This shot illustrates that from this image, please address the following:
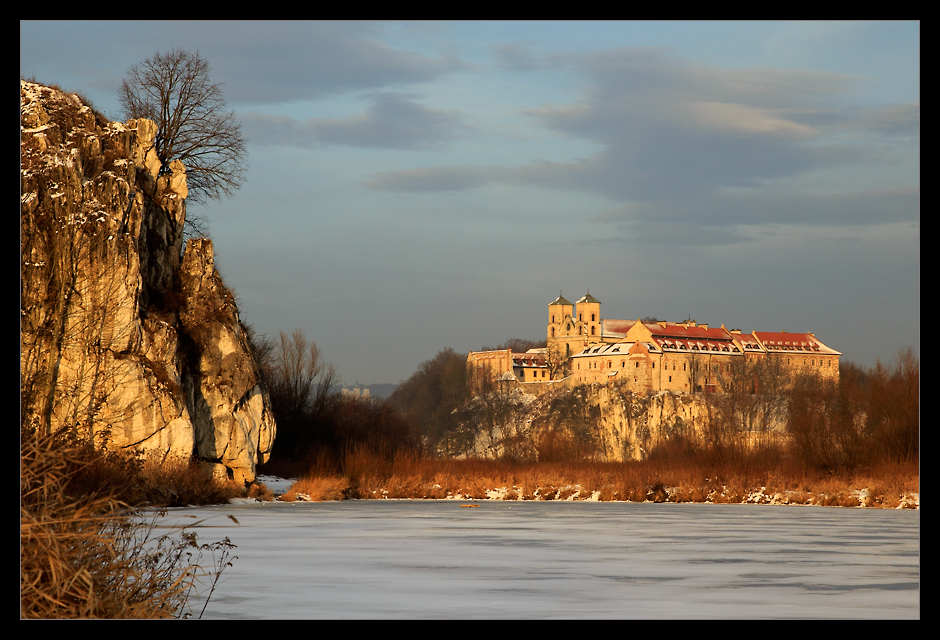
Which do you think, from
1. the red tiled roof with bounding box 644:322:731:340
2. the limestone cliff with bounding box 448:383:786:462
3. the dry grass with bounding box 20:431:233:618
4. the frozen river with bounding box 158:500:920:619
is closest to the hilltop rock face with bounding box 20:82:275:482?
the frozen river with bounding box 158:500:920:619

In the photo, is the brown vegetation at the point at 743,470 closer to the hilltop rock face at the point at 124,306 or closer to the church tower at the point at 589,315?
the hilltop rock face at the point at 124,306

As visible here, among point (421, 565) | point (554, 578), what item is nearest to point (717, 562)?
point (554, 578)

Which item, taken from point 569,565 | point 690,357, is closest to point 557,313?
point 690,357

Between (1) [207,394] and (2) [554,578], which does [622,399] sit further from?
(2) [554,578]

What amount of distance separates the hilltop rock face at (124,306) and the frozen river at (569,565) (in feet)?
15.0

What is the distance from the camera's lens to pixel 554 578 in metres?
11.2

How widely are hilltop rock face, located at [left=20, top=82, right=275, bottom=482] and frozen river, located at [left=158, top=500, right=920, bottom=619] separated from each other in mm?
4562

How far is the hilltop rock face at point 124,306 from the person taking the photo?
2373cm

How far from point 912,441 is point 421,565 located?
71.6 feet

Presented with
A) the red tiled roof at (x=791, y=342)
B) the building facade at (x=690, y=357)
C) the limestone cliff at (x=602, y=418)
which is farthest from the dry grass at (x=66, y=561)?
the red tiled roof at (x=791, y=342)

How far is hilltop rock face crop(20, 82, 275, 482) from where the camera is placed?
23.7m

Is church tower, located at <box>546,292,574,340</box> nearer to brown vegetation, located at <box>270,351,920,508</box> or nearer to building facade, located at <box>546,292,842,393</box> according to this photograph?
building facade, located at <box>546,292,842,393</box>
